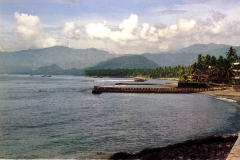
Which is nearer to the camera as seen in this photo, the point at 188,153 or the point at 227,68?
the point at 188,153

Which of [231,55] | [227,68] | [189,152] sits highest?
[231,55]

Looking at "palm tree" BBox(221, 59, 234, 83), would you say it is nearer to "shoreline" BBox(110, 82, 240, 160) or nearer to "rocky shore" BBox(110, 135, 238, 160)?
"shoreline" BBox(110, 82, 240, 160)

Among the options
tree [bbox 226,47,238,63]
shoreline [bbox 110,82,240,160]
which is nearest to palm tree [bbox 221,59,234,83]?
tree [bbox 226,47,238,63]

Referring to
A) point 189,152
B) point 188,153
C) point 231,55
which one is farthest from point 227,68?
point 188,153

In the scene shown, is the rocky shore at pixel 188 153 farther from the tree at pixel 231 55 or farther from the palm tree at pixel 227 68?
the tree at pixel 231 55

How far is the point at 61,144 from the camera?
23719 mm

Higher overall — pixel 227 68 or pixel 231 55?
pixel 231 55

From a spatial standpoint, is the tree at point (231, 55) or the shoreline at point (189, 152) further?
the tree at point (231, 55)

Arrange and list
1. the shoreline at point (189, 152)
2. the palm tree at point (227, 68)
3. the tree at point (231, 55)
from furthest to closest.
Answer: the tree at point (231, 55), the palm tree at point (227, 68), the shoreline at point (189, 152)

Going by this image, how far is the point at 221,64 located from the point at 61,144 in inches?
3313

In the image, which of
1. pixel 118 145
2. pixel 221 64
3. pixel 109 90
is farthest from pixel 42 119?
pixel 221 64

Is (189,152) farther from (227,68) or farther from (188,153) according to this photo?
(227,68)

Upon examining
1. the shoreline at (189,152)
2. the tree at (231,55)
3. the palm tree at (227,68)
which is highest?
the tree at (231,55)

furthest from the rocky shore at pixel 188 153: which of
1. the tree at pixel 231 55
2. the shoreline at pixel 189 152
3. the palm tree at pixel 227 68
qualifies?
the tree at pixel 231 55
